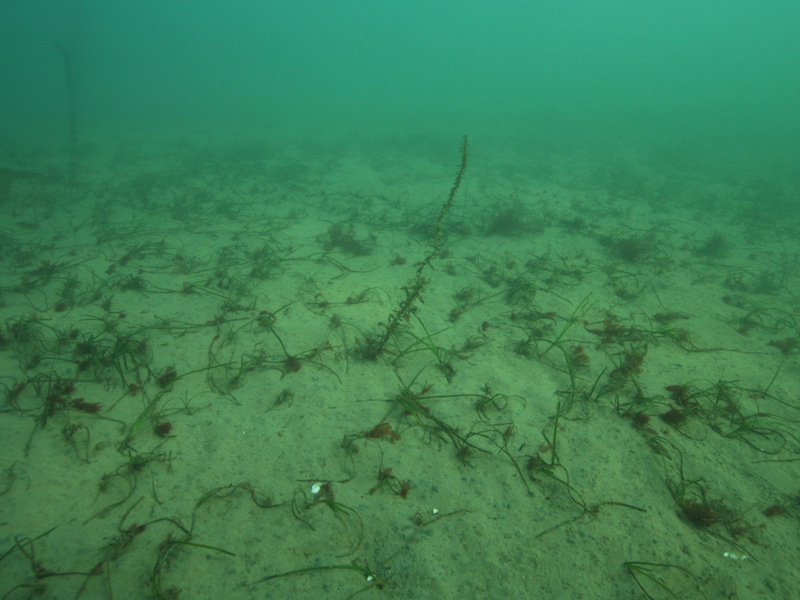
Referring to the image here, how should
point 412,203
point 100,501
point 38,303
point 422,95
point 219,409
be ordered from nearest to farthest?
point 100,501, point 219,409, point 38,303, point 412,203, point 422,95

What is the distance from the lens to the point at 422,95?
186 feet

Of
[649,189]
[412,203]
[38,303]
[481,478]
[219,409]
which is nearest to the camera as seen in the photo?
[481,478]

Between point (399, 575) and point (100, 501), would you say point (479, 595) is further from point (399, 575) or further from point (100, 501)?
point (100, 501)

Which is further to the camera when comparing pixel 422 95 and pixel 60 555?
pixel 422 95

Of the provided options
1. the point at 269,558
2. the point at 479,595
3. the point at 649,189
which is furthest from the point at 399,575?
the point at 649,189

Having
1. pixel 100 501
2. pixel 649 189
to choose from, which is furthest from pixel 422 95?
pixel 100 501

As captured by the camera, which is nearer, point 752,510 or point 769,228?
point 752,510

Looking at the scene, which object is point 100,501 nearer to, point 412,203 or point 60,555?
point 60,555

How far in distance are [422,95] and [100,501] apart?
65.5m

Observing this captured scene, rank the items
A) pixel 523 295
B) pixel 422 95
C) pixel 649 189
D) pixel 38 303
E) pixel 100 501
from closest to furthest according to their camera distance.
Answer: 1. pixel 100 501
2. pixel 38 303
3. pixel 523 295
4. pixel 649 189
5. pixel 422 95

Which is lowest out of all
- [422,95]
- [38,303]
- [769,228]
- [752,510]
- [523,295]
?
[38,303]

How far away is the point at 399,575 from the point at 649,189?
1715cm

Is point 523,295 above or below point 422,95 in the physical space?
below

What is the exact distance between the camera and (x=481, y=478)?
295 centimetres
